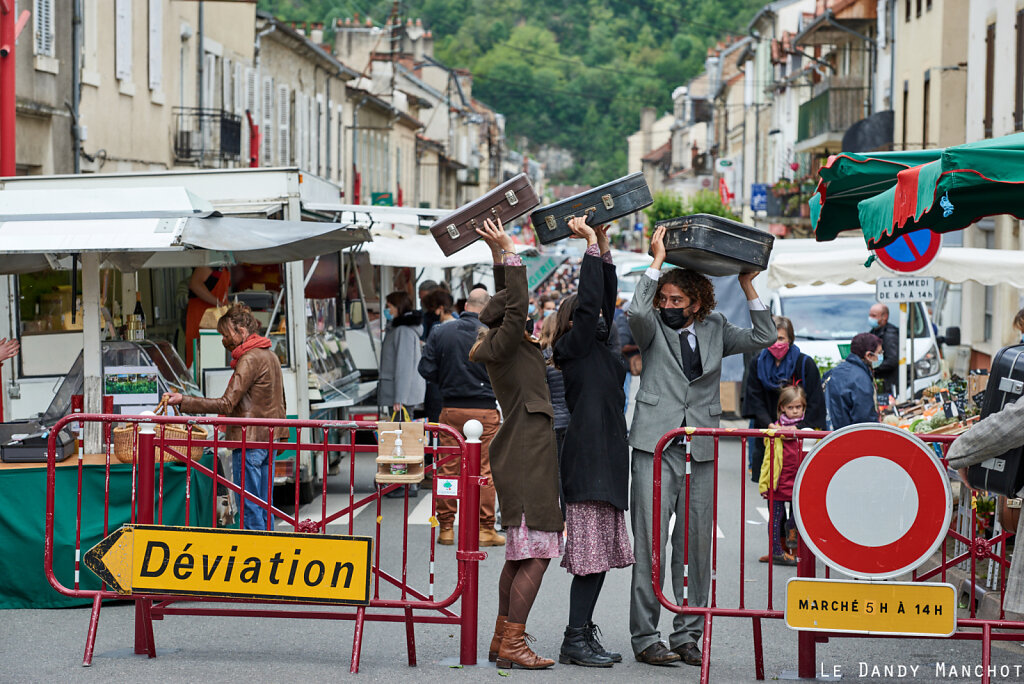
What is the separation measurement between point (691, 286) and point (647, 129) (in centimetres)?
12916

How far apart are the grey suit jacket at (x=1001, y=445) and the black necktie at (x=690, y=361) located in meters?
1.32

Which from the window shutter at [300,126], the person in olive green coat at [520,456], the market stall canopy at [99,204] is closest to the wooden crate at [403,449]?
the person in olive green coat at [520,456]

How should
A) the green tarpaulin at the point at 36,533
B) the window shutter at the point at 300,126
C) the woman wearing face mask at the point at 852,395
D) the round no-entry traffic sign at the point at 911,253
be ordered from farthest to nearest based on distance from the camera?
the window shutter at the point at 300,126 < the round no-entry traffic sign at the point at 911,253 < the woman wearing face mask at the point at 852,395 < the green tarpaulin at the point at 36,533

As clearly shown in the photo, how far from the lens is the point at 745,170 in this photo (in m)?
63.8

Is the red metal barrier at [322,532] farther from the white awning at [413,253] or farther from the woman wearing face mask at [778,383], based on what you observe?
the white awning at [413,253]

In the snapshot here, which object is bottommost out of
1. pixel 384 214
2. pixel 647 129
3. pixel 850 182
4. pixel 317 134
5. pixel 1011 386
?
pixel 1011 386

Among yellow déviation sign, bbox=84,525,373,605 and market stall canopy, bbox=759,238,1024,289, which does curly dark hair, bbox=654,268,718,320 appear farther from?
market stall canopy, bbox=759,238,1024,289

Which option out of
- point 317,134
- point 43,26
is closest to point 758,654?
point 43,26

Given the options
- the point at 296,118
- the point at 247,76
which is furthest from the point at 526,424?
the point at 296,118

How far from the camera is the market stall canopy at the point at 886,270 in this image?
13695 millimetres

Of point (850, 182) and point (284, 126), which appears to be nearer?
point (850, 182)

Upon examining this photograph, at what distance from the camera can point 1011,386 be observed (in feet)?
19.4

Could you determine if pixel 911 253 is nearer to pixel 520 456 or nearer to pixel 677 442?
pixel 677 442

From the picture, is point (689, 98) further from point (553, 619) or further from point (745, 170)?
point (553, 619)
